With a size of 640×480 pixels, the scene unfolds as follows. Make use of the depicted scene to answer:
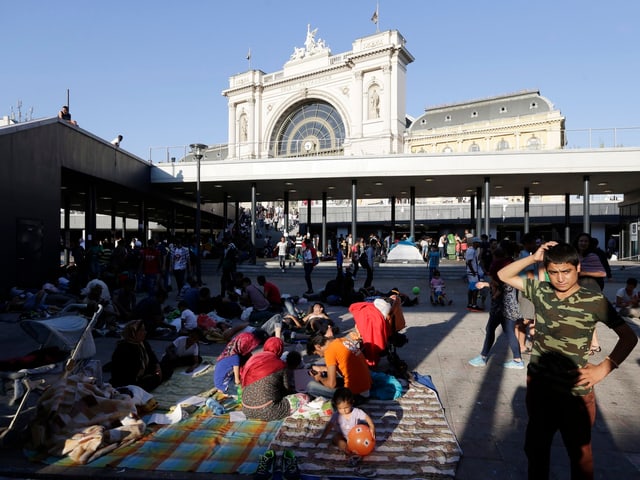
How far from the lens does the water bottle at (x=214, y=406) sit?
4.68m

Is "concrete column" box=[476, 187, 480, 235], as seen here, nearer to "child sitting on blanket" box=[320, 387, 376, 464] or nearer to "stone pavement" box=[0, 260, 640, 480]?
"stone pavement" box=[0, 260, 640, 480]

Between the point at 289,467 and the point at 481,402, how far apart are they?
8.37 ft

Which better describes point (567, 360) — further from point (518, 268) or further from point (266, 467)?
point (266, 467)

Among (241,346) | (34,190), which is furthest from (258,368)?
(34,190)

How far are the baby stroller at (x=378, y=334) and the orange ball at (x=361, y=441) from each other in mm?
2009

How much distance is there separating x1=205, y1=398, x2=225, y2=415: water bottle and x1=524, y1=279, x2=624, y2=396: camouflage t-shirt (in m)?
3.21

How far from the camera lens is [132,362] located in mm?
5250

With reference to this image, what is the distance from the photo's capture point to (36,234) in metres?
13.0

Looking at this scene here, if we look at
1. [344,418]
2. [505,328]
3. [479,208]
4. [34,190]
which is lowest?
[344,418]

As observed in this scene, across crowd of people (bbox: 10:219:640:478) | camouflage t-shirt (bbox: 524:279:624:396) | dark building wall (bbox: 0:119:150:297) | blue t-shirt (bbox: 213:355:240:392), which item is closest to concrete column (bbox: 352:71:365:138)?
dark building wall (bbox: 0:119:150:297)

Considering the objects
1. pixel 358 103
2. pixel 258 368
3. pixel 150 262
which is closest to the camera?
pixel 258 368

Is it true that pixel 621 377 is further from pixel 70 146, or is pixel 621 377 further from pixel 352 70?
pixel 352 70

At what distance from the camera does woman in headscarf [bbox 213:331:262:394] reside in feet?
17.6

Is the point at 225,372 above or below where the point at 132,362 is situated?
below
